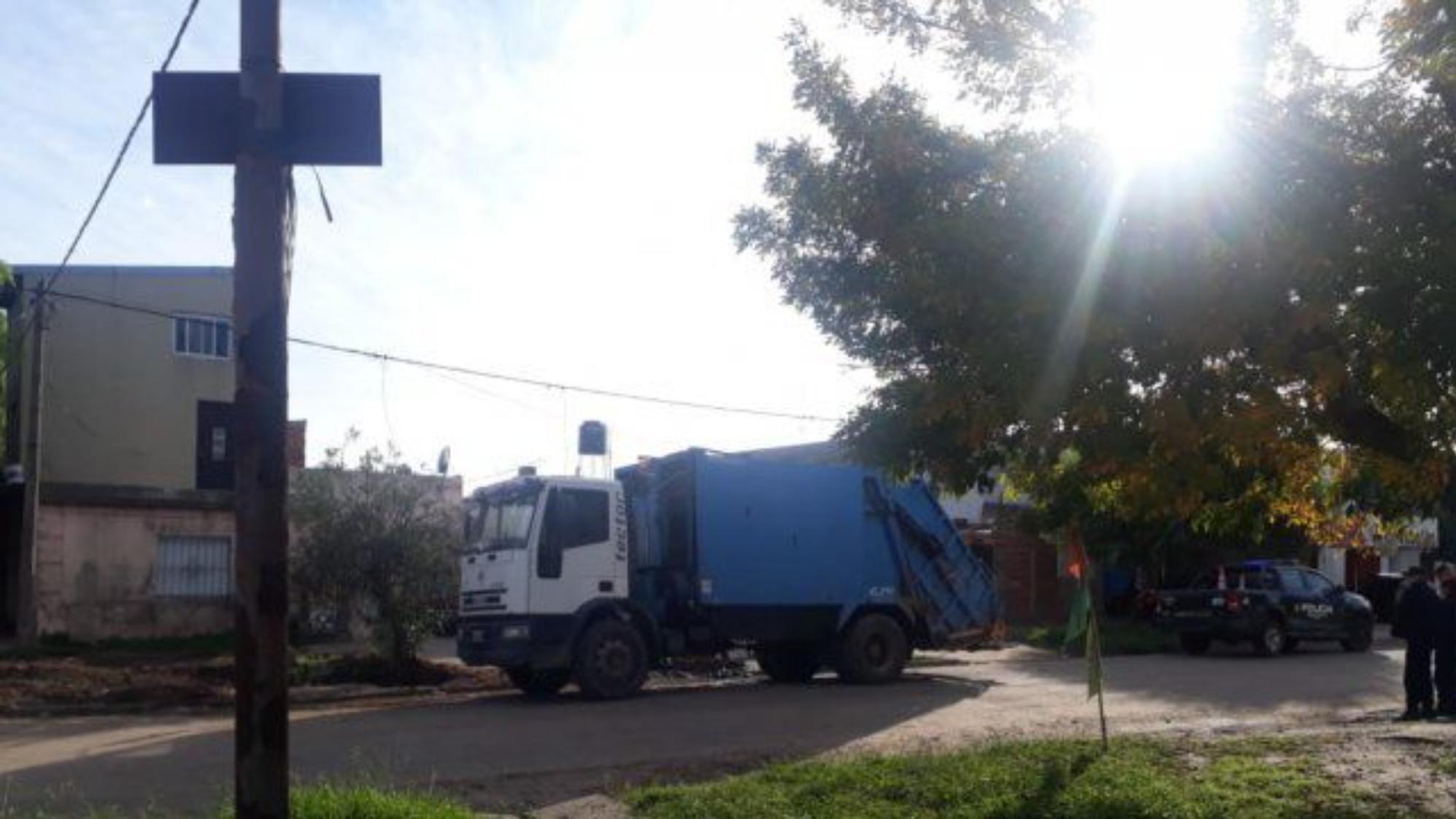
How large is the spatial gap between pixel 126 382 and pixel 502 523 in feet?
88.1

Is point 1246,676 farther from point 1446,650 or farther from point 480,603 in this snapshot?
point 480,603

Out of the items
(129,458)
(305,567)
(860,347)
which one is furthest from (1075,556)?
(129,458)

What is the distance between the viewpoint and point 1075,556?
1282 cm

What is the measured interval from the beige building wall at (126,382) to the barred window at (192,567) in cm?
1224

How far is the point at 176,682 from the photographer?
819 inches

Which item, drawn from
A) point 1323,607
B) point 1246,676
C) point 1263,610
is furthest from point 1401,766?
point 1323,607

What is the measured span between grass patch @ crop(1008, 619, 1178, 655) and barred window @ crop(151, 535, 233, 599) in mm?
15878

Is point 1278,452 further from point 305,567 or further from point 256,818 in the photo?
point 305,567

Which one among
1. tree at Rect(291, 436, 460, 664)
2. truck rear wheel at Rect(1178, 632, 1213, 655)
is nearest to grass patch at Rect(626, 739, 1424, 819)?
tree at Rect(291, 436, 460, 664)

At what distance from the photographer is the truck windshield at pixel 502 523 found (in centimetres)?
1833

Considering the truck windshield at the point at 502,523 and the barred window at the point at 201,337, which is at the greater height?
the barred window at the point at 201,337

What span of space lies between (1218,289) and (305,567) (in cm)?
1476

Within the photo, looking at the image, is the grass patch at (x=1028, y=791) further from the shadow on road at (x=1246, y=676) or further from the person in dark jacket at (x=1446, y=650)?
the shadow on road at (x=1246, y=676)

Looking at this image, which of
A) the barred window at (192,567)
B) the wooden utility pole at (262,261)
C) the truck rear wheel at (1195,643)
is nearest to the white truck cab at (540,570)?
the wooden utility pole at (262,261)
